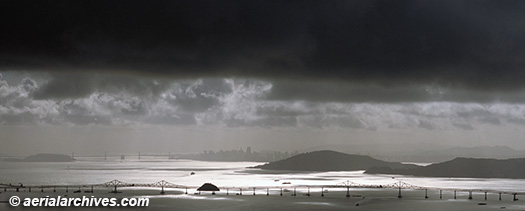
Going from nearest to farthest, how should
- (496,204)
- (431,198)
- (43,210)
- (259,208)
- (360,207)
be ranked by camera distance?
(43,210) < (259,208) < (360,207) < (496,204) < (431,198)

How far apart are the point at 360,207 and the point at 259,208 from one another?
28.5 meters

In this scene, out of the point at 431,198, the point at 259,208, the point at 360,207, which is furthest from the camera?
the point at 431,198

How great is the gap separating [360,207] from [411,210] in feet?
52.1

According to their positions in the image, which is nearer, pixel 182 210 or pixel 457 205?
pixel 182 210

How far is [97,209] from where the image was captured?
14238cm

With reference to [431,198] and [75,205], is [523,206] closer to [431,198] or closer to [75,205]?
[431,198]

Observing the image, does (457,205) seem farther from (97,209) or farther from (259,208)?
(97,209)

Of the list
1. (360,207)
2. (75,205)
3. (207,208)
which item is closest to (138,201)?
(75,205)

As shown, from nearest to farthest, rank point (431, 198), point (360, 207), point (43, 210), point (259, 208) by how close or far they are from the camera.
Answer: point (43, 210)
point (259, 208)
point (360, 207)
point (431, 198)

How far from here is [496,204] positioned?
17038 cm

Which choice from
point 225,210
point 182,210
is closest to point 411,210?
point 225,210

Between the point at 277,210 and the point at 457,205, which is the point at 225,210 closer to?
the point at 277,210

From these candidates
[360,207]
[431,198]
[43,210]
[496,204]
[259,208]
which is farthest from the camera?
[431,198]

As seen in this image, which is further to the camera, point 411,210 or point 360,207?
point 360,207
